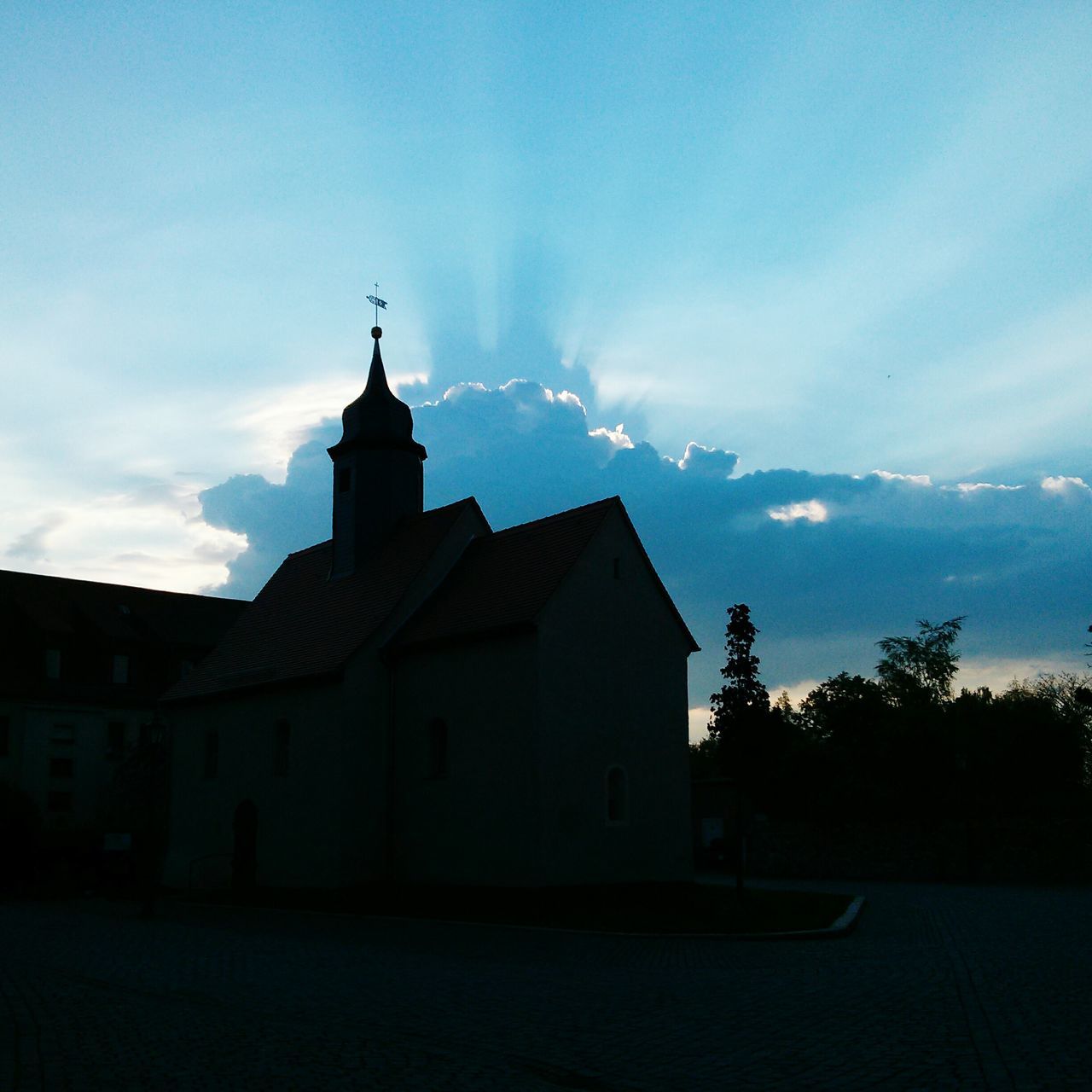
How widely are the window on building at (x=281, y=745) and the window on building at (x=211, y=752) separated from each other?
12.7 feet

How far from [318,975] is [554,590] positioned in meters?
13.3

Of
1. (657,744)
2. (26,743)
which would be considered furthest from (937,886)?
(26,743)

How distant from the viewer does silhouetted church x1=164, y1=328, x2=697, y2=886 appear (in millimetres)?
26484

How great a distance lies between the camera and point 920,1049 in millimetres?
9281

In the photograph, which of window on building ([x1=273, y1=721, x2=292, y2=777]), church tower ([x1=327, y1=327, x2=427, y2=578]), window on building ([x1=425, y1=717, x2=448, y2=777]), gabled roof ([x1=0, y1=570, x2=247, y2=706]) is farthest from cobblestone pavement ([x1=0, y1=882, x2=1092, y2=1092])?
gabled roof ([x1=0, y1=570, x2=247, y2=706])

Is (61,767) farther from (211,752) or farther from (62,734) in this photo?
(211,752)

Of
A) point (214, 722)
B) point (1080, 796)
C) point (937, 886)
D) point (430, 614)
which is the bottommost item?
point (937, 886)

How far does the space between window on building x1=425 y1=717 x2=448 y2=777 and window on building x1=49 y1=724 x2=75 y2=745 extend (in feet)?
78.5

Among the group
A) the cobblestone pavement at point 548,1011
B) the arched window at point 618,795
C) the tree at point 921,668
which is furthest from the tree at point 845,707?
the cobblestone pavement at point 548,1011

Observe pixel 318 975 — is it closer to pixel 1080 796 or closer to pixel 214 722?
pixel 214 722

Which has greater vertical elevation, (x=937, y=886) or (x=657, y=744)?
(x=657, y=744)

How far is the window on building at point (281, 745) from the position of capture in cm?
3200

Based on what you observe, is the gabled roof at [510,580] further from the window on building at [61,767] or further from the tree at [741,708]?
the window on building at [61,767]

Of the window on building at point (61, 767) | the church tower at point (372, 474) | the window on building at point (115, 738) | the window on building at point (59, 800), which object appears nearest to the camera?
the church tower at point (372, 474)
